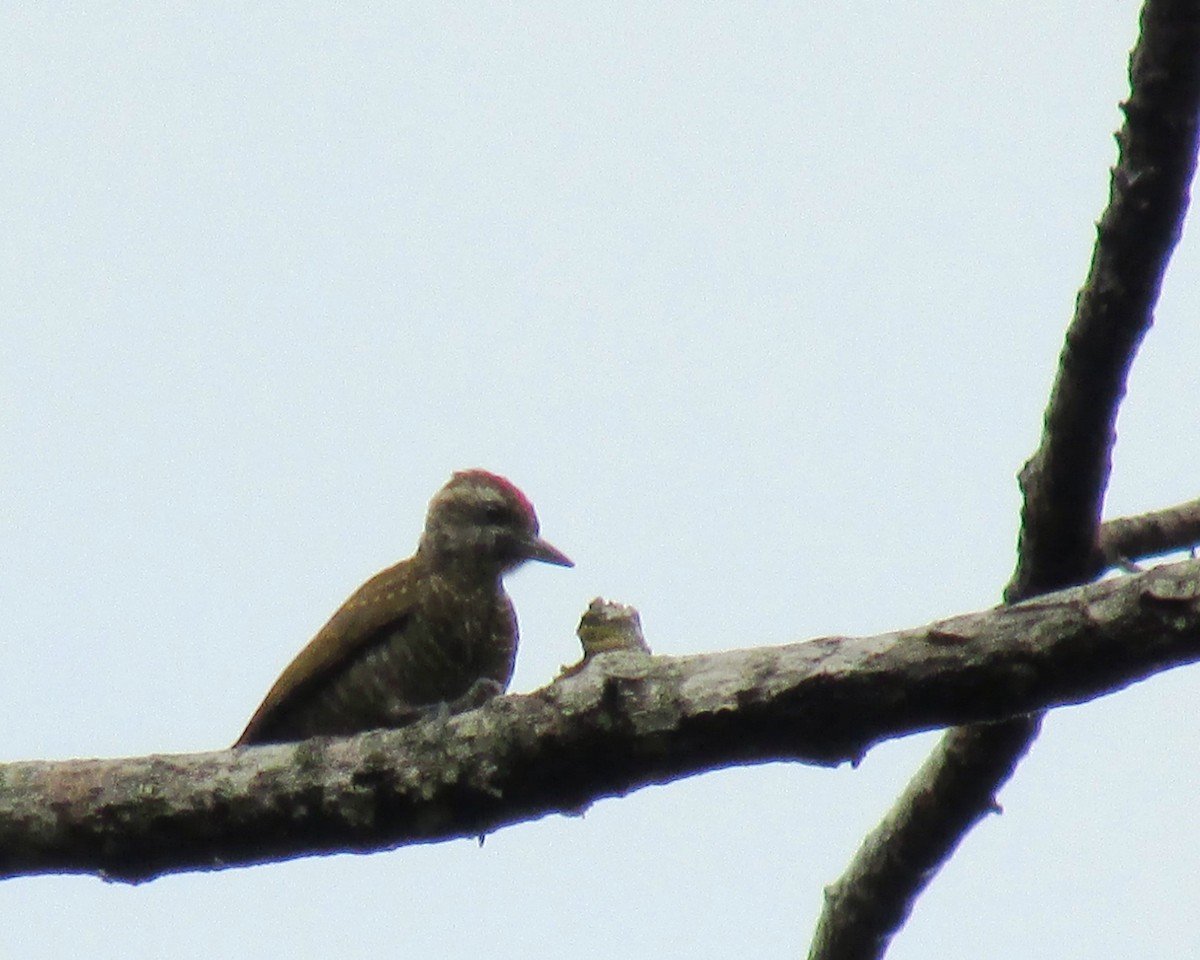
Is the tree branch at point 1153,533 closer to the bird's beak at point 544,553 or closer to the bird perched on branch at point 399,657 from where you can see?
the bird perched on branch at point 399,657

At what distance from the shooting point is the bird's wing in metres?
6.64

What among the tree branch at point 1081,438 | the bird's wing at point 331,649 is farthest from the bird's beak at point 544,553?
the tree branch at point 1081,438

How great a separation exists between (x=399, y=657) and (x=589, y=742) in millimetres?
3189

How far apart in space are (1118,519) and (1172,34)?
5.22ft

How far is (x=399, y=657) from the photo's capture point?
677 centimetres

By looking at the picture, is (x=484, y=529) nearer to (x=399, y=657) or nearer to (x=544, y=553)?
(x=544, y=553)

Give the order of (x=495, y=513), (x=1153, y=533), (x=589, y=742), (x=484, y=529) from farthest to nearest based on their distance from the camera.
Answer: (x=495, y=513) < (x=484, y=529) < (x=1153, y=533) < (x=589, y=742)

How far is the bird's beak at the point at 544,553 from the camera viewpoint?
25.0ft

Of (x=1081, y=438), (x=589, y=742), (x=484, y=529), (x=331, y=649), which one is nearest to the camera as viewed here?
(x=589, y=742)

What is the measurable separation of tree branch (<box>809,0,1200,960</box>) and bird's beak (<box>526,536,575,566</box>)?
10.5ft

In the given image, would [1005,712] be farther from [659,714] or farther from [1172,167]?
[1172,167]

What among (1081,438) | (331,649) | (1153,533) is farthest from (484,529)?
(1081,438)

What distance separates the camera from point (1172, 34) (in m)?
3.43

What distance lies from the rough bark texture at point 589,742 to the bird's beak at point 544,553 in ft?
11.7
